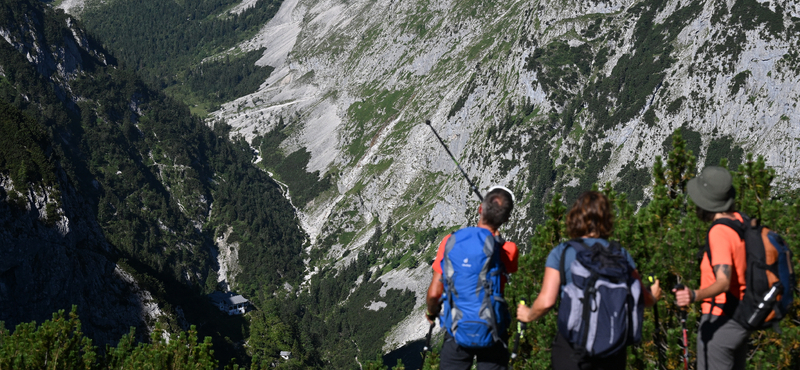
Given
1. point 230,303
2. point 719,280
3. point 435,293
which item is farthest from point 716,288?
point 230,303

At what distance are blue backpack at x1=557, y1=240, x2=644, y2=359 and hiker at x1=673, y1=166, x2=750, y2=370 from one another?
1109mm

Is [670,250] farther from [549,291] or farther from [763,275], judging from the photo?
[549,291]

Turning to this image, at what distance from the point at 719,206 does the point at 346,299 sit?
615 feet

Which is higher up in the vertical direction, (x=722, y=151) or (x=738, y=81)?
(x=738, y=81)

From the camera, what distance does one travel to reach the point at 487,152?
7594 inches

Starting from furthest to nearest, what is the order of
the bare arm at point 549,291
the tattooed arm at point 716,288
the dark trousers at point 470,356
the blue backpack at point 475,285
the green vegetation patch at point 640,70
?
the green vegetation patch at point 640,70 → the dark trousers at point 470,356 → the blue backpack at point 475,285 → the tattooed arm at point 716,288 → the bare arm at point 549,291

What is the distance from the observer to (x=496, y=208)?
798cm

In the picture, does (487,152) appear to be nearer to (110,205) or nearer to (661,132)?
(661,132)

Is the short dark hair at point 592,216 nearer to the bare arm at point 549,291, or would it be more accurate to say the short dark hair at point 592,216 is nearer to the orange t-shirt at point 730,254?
the bare arm at point 549,291

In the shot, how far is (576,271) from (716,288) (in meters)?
1.94

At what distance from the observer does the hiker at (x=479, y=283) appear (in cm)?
771

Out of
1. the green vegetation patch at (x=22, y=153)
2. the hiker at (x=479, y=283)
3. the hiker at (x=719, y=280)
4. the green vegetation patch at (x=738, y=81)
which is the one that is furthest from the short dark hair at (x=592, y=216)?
the green vegetation patch at (x=738, y=81)

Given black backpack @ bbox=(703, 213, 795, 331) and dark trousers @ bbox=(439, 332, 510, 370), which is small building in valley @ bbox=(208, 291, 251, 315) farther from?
black backpack @ bbox=(703, 213, 795, 331)

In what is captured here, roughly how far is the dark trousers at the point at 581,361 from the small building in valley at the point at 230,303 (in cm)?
16131
